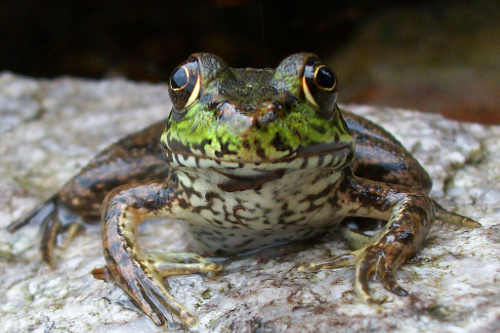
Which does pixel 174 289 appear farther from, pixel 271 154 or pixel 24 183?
pixel 24 183

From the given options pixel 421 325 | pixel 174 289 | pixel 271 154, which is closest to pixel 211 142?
pixel 271 154

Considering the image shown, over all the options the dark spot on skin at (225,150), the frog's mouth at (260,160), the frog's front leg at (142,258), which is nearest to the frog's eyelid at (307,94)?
the frog's mouth at (260,160)

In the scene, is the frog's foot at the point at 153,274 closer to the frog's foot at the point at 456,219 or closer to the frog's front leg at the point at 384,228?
the frog's front leg at the point at 384,228

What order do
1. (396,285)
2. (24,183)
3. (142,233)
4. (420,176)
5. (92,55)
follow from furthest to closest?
(92,55)
(24,183)
(142,233)
(420,176)
(396,285)

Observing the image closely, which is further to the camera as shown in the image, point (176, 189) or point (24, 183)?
point (24, 183)

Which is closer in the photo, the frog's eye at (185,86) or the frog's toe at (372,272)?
the frog's toe at (372,272)

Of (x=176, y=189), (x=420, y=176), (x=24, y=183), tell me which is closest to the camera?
(x=176, y=189)

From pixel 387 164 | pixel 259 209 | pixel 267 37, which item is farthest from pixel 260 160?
pixel 267 37
